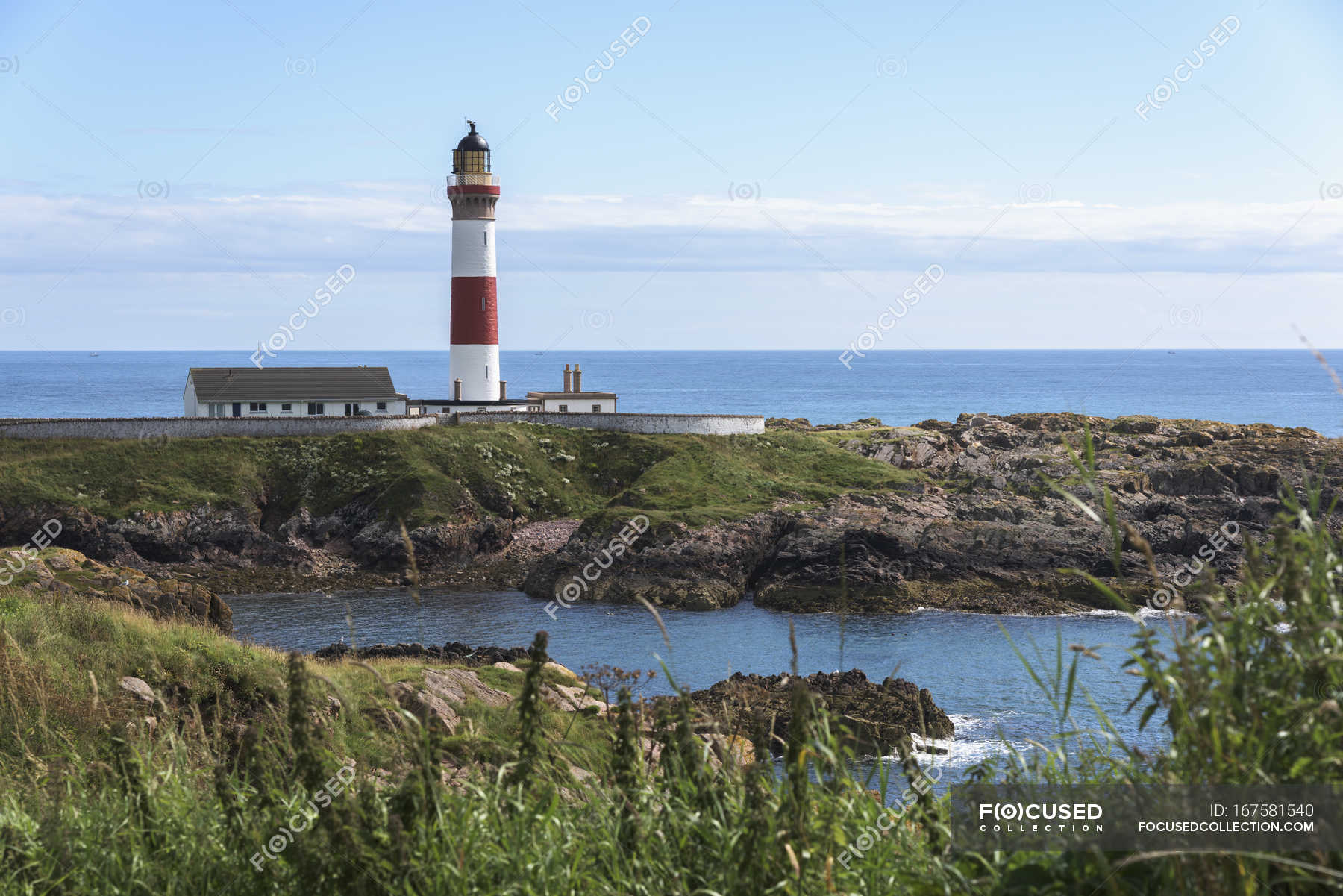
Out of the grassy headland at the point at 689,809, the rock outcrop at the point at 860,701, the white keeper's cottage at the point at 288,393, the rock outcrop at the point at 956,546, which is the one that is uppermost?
the white keeper's cottage at the point at 288,393

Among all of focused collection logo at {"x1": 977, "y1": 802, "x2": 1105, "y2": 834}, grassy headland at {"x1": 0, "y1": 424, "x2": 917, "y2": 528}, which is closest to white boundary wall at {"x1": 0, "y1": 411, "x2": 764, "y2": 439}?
grassy headland at {"x1": 0, "y1": 424, "x2": 917, "y2": 528}

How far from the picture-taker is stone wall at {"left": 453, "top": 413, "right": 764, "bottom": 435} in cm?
6562

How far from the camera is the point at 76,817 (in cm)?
570

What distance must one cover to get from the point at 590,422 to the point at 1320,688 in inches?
2501

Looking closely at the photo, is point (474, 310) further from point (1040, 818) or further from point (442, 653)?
point (1040, 818)

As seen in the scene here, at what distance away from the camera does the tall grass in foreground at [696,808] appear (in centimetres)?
360

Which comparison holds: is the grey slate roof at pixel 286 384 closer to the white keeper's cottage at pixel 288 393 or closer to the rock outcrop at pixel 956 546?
the white keeper's cottage at pixel 288 393

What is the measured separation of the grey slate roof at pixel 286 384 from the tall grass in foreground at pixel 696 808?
62219 millimetres

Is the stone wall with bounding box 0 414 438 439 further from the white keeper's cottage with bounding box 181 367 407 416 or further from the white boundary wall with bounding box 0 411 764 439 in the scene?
the white keeper's cottage with bounding box 181 367 407 416

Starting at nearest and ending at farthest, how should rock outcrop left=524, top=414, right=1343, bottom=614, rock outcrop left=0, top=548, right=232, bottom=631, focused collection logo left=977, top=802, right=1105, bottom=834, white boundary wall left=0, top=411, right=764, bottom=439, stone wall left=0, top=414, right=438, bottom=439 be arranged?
1. focused collection logo left=977, top=802, right=1105, bottom=834
2. rock outcrop left=0, top=548, right=232, bottom=631
3. rock outcrop left=524, top=414, right=1343, bottom=614
4. stone wall left=0, top=414, right=438, bottom=439
5. white boundary wall left=0, top=411, right=764, bottom=439

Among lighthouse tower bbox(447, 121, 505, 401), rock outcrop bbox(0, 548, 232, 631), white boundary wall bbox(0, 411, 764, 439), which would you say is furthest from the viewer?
lighthouse tower bbox(447, 121, 505, 401)

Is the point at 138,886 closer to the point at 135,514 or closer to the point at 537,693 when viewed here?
the point at 537,693

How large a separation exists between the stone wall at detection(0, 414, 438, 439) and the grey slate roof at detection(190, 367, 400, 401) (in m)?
3.40

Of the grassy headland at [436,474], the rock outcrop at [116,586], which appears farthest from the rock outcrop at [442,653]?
the grassy headland at [436,474]
